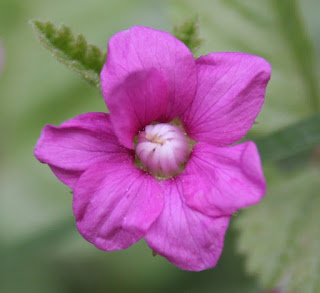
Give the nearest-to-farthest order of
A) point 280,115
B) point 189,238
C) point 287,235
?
point 189,238, point 287,235, point 280,115

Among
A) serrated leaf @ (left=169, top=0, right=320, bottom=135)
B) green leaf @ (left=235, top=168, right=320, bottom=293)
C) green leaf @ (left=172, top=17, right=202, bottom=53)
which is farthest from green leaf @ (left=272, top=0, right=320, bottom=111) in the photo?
green leaf @ (left=172, top=17, right=202, bottom=53)

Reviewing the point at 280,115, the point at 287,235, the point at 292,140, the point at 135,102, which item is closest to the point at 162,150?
the point at 135,102

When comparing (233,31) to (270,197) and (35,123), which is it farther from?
(35,123)

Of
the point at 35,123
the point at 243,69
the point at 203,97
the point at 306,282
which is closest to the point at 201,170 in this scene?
the point at 203,97

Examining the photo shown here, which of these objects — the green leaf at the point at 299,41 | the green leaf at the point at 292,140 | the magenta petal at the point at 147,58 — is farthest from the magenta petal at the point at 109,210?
the green leaf at the point at 299,41

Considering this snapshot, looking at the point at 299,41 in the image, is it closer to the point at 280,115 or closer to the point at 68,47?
the point at 280,115

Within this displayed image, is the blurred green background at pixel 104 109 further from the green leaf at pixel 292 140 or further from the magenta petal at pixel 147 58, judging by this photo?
the magenta petal at pixel 147 58
